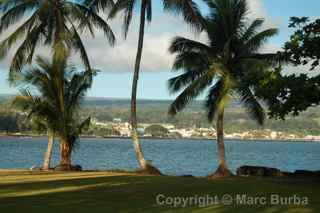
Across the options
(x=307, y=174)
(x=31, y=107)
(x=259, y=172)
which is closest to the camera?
(x=307, y=174)

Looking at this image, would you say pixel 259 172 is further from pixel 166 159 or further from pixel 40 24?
pixel 166 159

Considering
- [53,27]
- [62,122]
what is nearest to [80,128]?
[62,122]

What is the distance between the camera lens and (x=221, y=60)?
2495 centimetres

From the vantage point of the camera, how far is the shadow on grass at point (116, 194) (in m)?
11.0

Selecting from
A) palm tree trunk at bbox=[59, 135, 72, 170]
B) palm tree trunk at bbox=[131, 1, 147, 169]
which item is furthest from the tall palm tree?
palm tree trunk at bbox=[59, 135, 72, 170]

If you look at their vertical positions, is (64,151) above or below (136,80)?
below

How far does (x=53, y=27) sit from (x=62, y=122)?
4679 mm

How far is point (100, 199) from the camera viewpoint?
12438 millimetres

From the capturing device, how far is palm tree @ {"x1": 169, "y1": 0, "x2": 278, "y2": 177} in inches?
956

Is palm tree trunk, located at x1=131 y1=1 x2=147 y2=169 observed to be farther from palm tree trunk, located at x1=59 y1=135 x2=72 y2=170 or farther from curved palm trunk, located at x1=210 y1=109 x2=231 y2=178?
curved palm trunk, located at x1=210 y1=109 x2=231 y2=178

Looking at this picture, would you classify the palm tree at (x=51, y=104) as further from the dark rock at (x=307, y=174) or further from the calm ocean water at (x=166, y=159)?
the dark rock at (x=307, y=174)

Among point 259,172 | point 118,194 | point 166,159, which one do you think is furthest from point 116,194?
point 166,159

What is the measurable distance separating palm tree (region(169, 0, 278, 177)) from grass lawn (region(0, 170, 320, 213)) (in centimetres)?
743

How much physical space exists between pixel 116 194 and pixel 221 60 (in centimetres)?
1292
